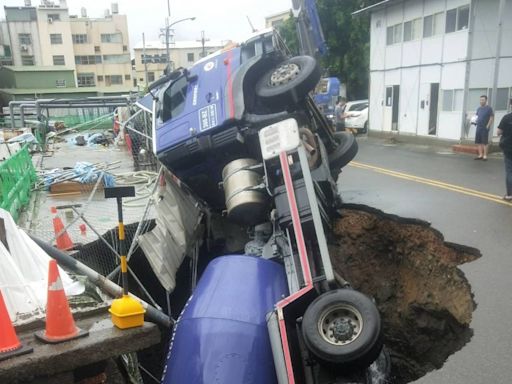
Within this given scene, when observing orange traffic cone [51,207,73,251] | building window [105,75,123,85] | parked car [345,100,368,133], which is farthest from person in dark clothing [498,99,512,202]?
building window [105,75,123,85]

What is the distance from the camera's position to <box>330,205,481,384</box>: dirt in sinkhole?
15.4 feet

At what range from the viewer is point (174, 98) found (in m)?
6.42

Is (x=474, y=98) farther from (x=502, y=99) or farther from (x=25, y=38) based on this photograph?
(x=25, y=38)

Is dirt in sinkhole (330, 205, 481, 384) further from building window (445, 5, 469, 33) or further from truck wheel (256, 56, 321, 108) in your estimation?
building window (445, 5, 469, 33)

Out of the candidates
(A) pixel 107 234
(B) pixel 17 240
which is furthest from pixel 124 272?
(A) pixel 107 234

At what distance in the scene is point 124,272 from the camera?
269cm

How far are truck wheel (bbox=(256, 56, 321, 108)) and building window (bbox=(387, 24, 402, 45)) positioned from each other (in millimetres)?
17002

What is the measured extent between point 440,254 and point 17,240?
4432mm

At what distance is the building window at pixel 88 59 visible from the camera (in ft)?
225

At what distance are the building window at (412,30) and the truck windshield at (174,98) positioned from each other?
16.0 m

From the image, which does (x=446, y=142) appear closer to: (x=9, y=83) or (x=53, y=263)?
(x=53, y=263)

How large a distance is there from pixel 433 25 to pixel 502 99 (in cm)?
419

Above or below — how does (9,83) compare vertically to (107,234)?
above

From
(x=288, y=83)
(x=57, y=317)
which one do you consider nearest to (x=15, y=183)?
(x=288, y=83)
